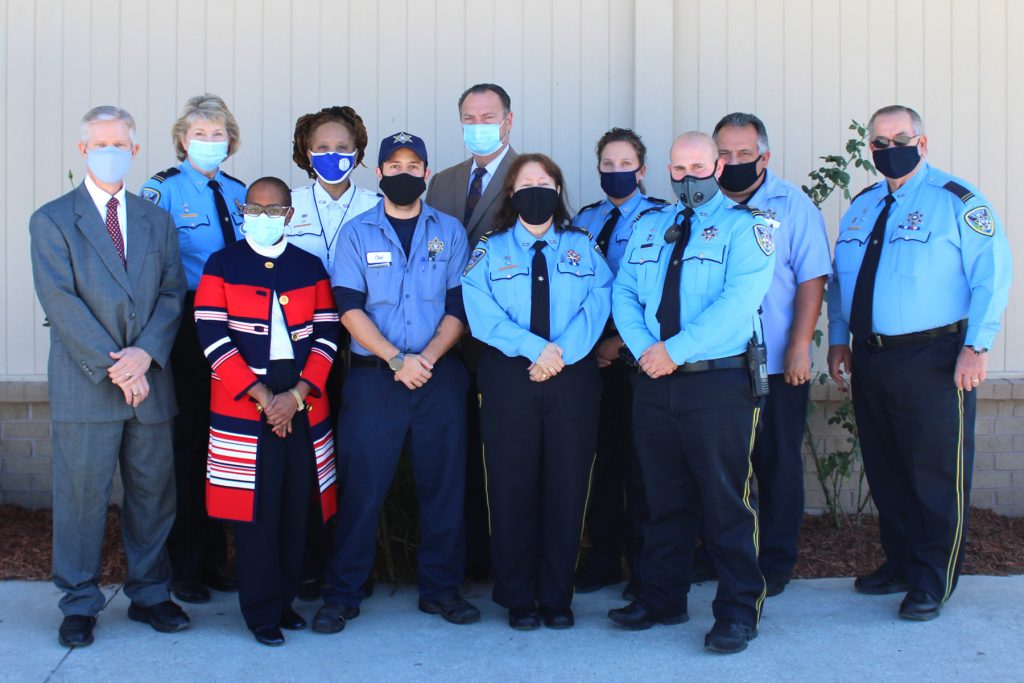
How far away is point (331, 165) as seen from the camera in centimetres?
471

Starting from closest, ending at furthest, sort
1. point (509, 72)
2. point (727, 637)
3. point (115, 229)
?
1. point (727, 637)
2. point (115, 229)
3. point (509, 72)

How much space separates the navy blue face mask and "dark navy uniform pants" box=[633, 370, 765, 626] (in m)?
0.98

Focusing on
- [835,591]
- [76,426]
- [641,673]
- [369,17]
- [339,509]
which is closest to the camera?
[641,673]

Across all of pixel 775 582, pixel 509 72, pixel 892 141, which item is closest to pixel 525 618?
pixel 775 582

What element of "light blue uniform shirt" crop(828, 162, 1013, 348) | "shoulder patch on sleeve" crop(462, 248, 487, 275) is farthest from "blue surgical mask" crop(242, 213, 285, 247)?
"light blue uniform shirt" crop(828, 162, 1013, 348)

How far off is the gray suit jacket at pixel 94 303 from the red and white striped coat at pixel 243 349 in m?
0.23

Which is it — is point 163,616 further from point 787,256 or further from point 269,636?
point 787,256

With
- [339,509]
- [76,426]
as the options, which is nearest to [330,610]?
[339,509]

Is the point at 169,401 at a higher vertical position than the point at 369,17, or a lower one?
lower

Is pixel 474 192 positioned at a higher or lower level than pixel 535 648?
higher

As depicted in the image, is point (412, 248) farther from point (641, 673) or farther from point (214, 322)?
point (641, 673)

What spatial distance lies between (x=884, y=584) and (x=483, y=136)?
9.09 ft

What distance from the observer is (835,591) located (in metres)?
4.88

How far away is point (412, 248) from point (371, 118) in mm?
1771
